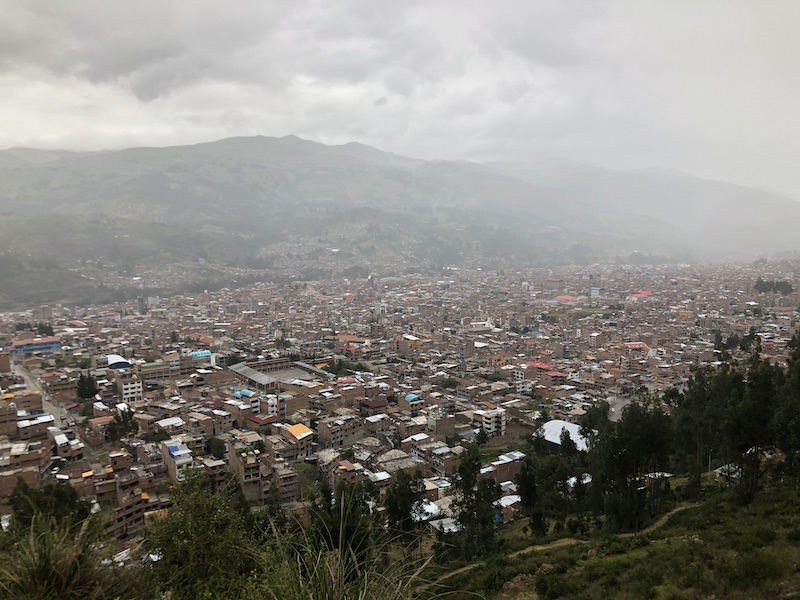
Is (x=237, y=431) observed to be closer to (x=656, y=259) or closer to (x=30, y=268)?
(x=30, y=268)

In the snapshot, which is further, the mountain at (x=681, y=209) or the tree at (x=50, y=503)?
the mountain at (x=681, y=209)

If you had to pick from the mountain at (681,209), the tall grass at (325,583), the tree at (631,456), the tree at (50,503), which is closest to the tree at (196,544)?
the tall grass at (325,583)

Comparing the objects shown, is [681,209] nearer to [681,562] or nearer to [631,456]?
[631,456]

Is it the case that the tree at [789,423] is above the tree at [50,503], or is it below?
above

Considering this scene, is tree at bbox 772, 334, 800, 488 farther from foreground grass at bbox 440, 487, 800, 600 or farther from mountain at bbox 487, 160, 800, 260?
mountain at bbox 487, 160, 800, 260

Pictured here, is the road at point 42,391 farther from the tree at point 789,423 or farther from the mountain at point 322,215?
the mountain at point 322,215

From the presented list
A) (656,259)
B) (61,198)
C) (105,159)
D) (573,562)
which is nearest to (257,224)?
(61,198)

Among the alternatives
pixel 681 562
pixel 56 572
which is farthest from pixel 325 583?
pixel 681 562
